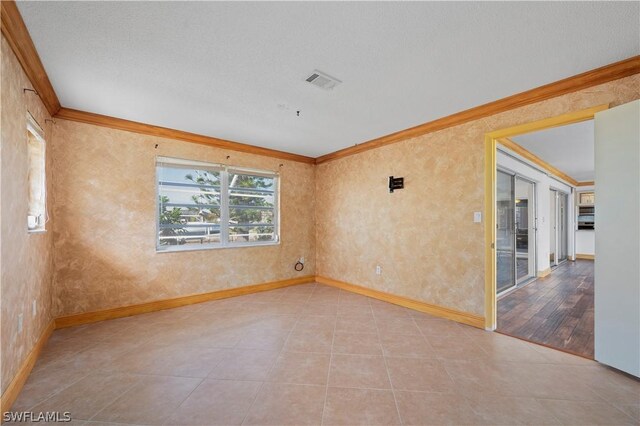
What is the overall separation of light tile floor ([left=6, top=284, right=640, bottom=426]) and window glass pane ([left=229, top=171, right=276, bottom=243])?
5.64ft

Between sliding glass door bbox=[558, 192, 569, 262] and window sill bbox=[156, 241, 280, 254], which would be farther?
sliding glass door bbox=[558, 192, 569, 262]

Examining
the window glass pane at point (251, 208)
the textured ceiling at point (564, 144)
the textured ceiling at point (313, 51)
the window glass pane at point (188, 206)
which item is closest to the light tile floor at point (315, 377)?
the window glass pane at point (188, 206)

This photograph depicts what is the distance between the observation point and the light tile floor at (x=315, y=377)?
167 centimetres

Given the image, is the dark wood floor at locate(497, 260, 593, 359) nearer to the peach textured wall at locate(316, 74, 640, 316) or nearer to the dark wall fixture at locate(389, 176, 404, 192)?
the peach textured wall at locate(316, 74, 640, 316)

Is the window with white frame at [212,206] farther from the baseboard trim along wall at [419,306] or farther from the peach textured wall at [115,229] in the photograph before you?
the baseboard trim along wall at [419,306]

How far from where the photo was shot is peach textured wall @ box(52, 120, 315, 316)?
3010 mm

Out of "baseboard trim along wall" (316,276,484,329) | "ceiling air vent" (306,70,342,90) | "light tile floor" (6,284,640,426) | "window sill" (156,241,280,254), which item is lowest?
"light tile floor" (6,284,640,426)

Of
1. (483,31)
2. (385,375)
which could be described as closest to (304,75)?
(483,31)

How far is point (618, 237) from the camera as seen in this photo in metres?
2.09

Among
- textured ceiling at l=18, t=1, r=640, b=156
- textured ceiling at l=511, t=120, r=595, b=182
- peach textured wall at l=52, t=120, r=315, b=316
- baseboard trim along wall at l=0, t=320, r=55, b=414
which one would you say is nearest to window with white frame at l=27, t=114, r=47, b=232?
peach textured wall at l=52, t=120, r=315, b=316

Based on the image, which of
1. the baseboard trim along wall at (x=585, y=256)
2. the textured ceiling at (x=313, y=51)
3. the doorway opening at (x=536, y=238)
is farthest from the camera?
the baseboard trim along wall at (x=585, y=256)

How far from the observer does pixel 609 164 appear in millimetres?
2146

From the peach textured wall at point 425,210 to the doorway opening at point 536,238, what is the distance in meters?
0.12

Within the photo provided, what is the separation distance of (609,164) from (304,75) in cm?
270
